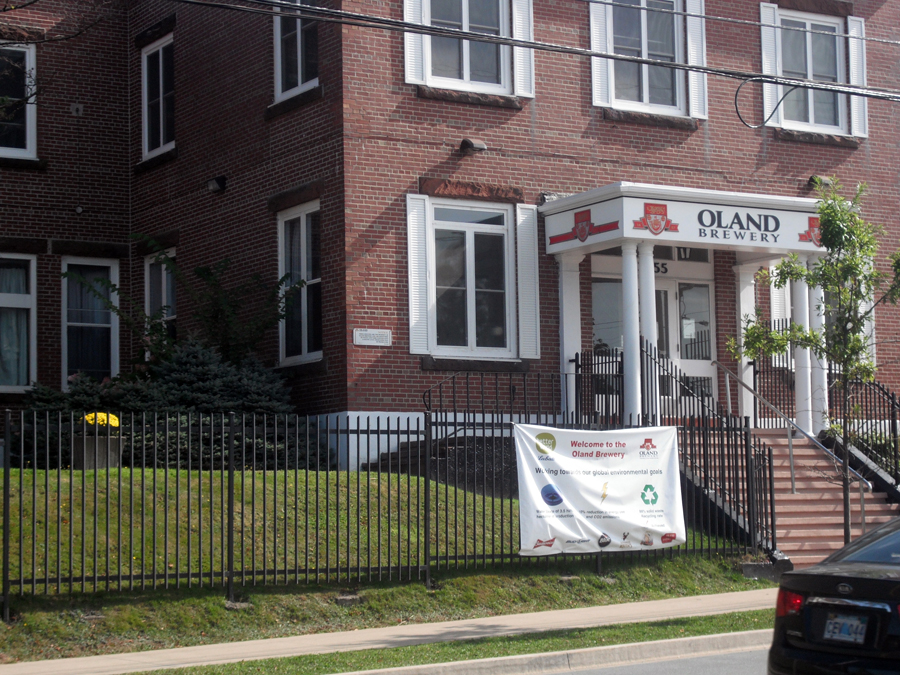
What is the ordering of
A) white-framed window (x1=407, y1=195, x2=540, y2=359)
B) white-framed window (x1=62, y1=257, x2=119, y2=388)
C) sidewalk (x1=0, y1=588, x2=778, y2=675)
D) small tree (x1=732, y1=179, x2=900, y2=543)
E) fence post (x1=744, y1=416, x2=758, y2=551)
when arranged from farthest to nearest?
white-framed window (x1=62, y1=257, x2=119, y2=388)
white-framed window (x1=407, y1=195, x2=540, y2=359)
fence post (x1=744, y1=416, x2=758, y2=551)
small tree (x1=732, y1=179, x2=900, y2=543)
sidewalk (x1=0, y1=588, x2=778, y2=675)

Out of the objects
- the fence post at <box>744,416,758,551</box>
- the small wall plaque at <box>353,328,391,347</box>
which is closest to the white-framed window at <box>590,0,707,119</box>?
the small wall plaque at <box>353,328,391,347</box>

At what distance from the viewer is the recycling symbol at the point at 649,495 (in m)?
13.0

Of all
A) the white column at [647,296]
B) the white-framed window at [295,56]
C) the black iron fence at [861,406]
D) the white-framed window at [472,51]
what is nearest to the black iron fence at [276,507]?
the white column at [647,296]

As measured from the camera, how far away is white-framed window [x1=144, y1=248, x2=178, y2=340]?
20.1 m

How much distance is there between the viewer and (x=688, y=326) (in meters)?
18.9

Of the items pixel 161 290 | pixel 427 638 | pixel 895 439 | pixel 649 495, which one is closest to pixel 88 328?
pixel 161 290

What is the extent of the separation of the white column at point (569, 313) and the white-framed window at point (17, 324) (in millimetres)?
9090

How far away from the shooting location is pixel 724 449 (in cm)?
1484

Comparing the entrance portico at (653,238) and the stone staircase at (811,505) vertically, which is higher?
the entrance portico at (653,238)

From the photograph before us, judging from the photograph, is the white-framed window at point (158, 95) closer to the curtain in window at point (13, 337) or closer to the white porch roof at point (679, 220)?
the curtain in window at point (13, 337)

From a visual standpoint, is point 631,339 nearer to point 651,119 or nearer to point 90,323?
point 651,119

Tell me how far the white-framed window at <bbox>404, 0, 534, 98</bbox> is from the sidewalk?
26.7 ft

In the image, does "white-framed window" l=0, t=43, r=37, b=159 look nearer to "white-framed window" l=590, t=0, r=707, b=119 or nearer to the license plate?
"white-framed window" l=590, t=0, r=707, b=119

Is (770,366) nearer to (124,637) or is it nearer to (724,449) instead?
(724,449)
